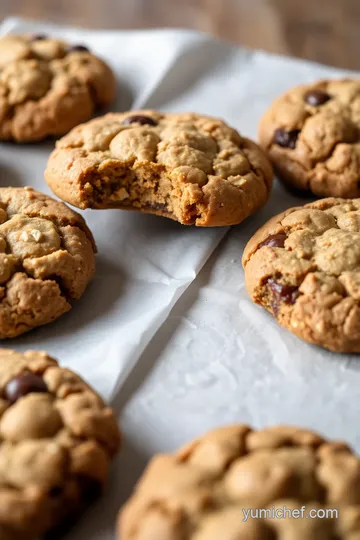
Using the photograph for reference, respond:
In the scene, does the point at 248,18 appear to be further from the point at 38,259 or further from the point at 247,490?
the point at 247,490

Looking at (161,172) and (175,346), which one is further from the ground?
(161,172)

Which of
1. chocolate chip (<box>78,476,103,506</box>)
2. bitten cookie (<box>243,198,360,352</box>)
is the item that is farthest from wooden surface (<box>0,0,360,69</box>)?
chocolate chip (<box>78,476,103,506</box>)

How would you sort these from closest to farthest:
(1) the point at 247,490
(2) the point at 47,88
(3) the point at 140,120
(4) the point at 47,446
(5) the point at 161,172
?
1. (1) the point at 247,490
2. (4) the point at 47,446
3. (5) the point at 161,172
4. (3) the point at 140,120
5. (2) the point at 47,88

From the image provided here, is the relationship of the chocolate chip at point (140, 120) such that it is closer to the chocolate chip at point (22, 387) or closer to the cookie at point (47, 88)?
the cookie at point (47, 88)

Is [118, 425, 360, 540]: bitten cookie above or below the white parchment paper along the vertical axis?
above

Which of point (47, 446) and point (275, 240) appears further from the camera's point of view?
point (275, 240)

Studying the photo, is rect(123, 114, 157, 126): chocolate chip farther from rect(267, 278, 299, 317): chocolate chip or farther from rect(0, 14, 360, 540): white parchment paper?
rect(267, 278, 299, 317): chocolate chip

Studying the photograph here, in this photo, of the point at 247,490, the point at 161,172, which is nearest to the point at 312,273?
the point at 161,172
